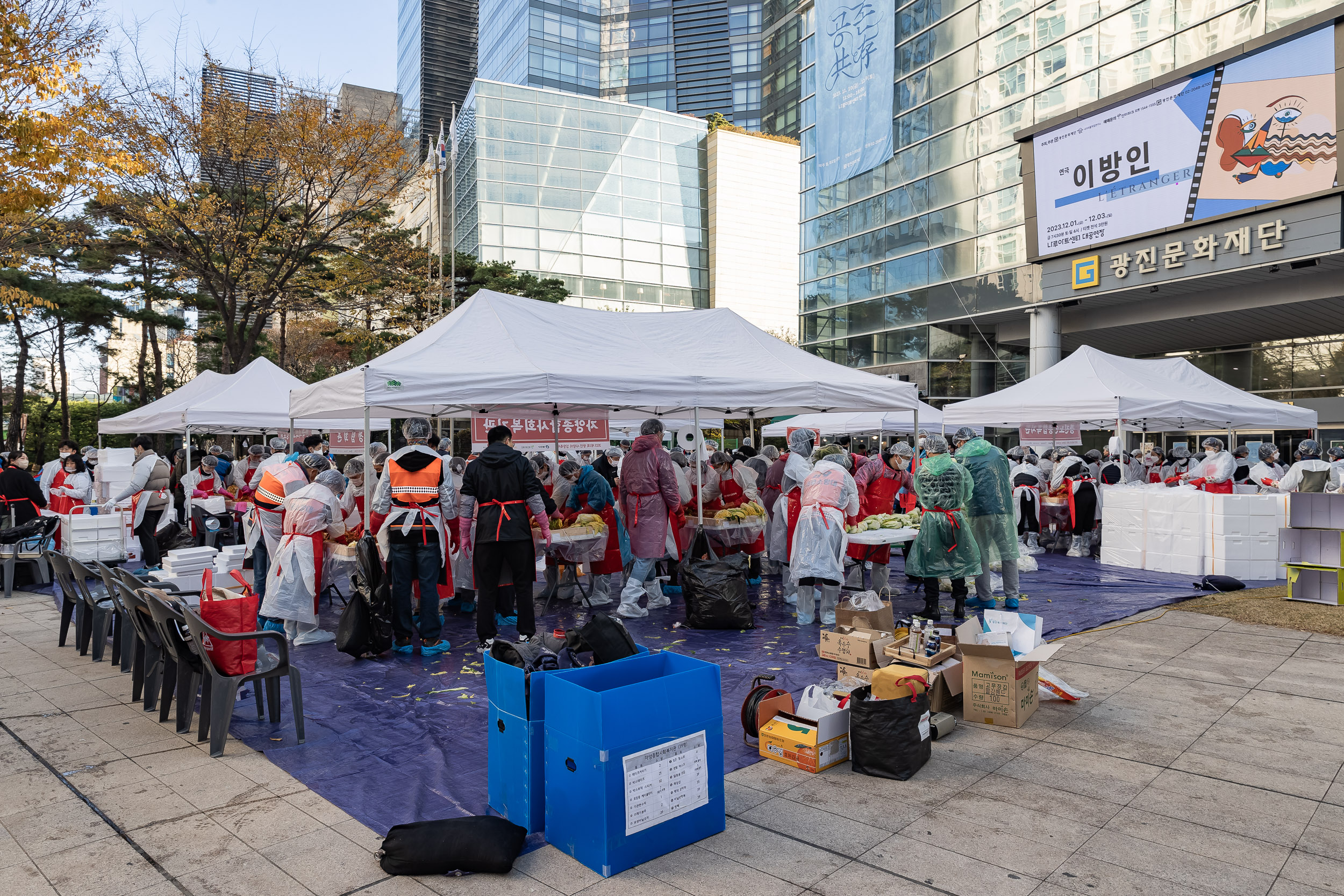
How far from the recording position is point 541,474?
8633 millimetres

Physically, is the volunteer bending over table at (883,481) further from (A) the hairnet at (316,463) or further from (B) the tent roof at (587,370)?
(A) the hairnet at (316,463)

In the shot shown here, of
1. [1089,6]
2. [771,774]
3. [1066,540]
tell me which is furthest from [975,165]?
[771,774]

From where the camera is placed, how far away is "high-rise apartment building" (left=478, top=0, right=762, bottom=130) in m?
54.9

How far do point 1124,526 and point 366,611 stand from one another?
965 centimetres

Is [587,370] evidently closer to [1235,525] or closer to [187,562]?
[187,562]

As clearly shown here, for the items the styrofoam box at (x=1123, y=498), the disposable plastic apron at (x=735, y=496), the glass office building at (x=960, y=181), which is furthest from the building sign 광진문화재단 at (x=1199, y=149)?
the disposable plastic apron at (x=735, y=496)

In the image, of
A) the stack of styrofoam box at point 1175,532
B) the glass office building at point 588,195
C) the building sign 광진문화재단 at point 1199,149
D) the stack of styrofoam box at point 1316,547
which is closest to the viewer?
the stack of styrofoam box at point 1316,547

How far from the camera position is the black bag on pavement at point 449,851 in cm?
299

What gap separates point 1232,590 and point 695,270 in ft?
Result: 134

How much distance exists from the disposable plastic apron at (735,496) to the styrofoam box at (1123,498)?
532cm

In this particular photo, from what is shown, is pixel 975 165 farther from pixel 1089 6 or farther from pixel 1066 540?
pixel 1066 540

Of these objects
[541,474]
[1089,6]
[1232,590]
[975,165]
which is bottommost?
[1232,590]

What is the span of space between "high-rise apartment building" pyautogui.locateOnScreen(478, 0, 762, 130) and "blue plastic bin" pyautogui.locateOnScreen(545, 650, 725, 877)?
56.9 m

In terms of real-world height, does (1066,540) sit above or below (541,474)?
below
